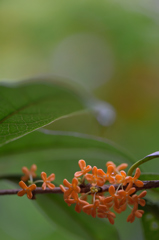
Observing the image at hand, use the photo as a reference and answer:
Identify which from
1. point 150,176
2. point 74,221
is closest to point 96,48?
point 74,221

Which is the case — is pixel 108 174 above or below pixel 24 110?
below

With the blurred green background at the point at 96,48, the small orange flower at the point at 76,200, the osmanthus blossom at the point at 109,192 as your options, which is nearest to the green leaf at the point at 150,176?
the osmanthus blossom at the point at 109,192

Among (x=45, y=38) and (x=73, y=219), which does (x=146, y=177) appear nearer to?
(x=73, y=219)

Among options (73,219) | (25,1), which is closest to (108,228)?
(73,219)

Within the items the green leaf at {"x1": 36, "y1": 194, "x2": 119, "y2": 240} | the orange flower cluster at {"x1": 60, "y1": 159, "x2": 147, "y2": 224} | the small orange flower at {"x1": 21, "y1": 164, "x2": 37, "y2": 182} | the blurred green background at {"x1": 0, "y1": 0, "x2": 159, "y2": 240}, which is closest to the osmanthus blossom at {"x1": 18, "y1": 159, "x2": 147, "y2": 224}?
the orange flower cluster at {"x1": 60, "y1": 159, "x2": 147, "y2": 224}

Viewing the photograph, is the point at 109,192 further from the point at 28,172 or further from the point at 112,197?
the point at 28,172
